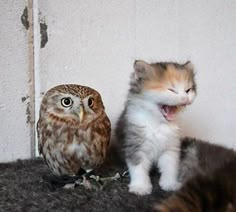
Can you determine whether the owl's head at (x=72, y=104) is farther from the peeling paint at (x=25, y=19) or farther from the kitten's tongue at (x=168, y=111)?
the peeling paint at (x=25, y=19)

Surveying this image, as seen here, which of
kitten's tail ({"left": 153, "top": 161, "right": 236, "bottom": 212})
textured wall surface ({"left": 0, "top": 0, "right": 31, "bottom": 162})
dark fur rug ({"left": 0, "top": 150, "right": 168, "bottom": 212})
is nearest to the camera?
kitten's tail ({"left": 153, "top": 161, "right": 236, "bottom": 212})

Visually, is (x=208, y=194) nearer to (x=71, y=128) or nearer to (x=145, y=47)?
(x=71, y=128)

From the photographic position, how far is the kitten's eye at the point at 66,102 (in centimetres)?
89

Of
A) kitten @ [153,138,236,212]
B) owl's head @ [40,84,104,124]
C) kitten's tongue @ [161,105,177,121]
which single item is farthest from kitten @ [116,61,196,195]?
kitten @ [153,138,236,212]

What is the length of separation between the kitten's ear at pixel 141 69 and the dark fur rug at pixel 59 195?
0.28 m

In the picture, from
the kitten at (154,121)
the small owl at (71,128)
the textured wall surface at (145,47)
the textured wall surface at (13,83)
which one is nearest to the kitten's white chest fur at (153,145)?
the kitten at (154,121)

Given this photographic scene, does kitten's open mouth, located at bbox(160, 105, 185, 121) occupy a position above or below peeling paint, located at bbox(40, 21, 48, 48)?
below

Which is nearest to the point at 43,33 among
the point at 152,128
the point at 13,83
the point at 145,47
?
the point at 13,83

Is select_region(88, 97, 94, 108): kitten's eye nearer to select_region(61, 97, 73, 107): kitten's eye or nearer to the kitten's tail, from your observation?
select_region(61, 97, 73, 107): kitten's eye

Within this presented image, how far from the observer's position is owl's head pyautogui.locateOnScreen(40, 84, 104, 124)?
0.89 meters

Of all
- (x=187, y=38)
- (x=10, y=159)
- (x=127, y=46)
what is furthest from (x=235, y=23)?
(x=10, y=159)

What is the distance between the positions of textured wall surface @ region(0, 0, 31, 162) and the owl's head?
10.6 inches

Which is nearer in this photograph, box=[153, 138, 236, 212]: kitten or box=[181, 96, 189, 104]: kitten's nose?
box=[153, 138, 236, 212]: kitten

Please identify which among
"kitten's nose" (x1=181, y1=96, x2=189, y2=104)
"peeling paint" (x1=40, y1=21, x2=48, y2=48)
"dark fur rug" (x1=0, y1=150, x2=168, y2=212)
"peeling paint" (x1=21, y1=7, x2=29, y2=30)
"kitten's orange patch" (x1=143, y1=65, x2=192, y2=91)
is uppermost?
"peeling paint" (x1=21, y1=7, x2=29, y2=30)
